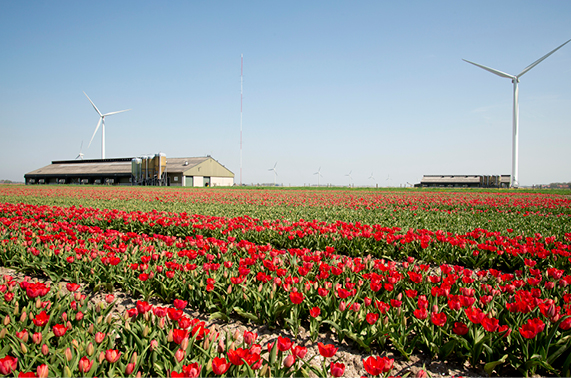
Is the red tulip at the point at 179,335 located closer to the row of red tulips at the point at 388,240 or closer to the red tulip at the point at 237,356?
the red tulip at the point at 237,356

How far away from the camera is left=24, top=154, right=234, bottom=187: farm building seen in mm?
57719

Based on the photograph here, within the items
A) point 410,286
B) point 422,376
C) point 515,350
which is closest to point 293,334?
point 422,376

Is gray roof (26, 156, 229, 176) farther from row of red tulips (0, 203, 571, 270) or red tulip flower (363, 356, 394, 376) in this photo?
red tulip flower (363, 356, 394, 376)

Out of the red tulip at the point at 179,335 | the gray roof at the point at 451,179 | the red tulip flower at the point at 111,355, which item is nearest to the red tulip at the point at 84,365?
the red tulip flower at the point at 111,355

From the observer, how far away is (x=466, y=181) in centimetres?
8544

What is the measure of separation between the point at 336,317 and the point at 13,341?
2.95m

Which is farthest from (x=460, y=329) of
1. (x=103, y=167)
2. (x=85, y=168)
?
(x=85, y=168)

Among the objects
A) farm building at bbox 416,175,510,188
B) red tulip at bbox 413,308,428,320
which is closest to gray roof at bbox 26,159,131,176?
red tulip at bbox 413,308,428,320

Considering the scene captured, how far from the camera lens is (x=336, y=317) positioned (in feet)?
11.0

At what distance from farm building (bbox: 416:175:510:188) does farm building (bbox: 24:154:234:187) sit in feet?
197

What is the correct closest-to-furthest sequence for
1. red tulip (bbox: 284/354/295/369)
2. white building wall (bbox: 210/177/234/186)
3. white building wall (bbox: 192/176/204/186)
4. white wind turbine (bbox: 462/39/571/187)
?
1. red tulip (bbox: 284/354/295/369)
2. white wind turbine (bbox: 462/39/571/187)
3. white building wall (bbox: 192/176/204/186)
4. white building wall (bbox: 210/177/234/186)

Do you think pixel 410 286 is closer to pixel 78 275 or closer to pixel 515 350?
pixel 515 350

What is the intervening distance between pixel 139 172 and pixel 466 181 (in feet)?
272

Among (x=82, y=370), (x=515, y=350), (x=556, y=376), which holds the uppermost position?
(x=82, y=370)
